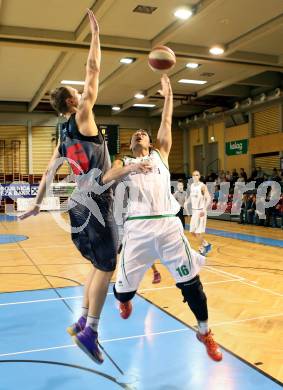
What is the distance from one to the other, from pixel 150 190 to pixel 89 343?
3.91ft

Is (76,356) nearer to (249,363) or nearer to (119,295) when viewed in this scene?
(119,295)

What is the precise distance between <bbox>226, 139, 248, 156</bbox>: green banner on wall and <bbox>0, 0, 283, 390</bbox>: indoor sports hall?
0.06 meters

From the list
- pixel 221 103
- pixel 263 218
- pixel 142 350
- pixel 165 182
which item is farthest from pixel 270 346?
pixel 221 103

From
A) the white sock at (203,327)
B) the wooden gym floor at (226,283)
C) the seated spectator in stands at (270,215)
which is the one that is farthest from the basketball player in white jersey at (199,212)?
the white sock at (203,327)

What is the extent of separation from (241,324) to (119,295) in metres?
1.85

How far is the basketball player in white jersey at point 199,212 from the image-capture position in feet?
31.1

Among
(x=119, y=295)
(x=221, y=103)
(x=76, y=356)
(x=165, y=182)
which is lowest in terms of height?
(x=76, y=356)

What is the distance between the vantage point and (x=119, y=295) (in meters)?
3.52

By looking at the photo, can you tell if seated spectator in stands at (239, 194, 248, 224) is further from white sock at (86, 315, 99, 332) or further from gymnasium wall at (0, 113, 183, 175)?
white sock at (86, 315, 99, 332)

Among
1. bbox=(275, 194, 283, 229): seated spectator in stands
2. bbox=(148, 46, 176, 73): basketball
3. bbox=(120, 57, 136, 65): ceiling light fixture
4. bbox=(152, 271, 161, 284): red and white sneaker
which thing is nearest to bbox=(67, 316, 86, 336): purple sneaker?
bbox=(148, 46, 176, 73): basketball

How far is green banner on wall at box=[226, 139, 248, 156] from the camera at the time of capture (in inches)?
784

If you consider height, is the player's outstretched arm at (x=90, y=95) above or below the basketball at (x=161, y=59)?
below

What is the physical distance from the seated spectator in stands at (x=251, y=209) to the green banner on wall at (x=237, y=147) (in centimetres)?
476

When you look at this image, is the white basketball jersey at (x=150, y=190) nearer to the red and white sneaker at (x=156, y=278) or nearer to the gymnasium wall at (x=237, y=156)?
the red and white sneaker at (x=156, y=278)
